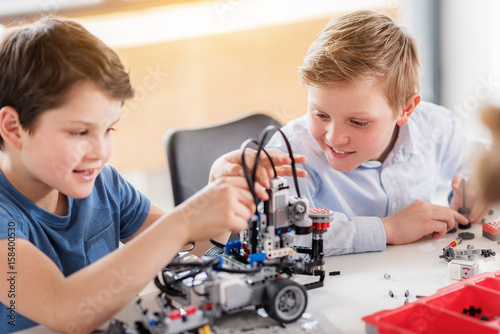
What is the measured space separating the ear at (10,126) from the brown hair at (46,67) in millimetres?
13

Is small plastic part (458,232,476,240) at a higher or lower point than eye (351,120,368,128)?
lower

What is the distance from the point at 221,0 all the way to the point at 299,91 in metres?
0.75

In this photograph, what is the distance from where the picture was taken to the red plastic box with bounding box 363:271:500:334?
0.95 metres

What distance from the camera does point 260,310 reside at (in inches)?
42.1

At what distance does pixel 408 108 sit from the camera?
163cm

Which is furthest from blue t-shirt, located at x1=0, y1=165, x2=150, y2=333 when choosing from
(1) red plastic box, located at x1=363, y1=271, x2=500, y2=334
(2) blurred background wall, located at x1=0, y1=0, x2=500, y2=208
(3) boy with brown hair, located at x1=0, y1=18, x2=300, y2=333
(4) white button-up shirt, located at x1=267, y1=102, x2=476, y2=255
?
(2) blurred background wall, located at x1=0, y1=0, x2=500, y2=208

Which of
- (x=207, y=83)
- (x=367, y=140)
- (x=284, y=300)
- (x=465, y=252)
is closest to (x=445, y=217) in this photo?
(x=465, y=252)

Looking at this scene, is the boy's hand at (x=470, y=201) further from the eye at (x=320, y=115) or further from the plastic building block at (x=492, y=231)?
the eye at (x=320, y=115)

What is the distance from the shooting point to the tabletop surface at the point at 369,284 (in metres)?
1.04

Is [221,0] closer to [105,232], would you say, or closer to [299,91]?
[299,91]

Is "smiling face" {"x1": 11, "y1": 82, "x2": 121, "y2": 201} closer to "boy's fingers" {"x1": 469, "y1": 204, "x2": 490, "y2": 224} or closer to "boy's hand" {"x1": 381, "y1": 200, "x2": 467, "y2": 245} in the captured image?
"boy's hand" {"x1": 381, "y1": 200, "x2": 467, "y2": 245}

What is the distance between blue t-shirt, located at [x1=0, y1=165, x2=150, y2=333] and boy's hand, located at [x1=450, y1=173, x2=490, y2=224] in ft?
3.03

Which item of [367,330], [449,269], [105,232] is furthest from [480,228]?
[105,232]

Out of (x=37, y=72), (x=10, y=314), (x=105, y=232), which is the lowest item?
(x=10, y=314)
